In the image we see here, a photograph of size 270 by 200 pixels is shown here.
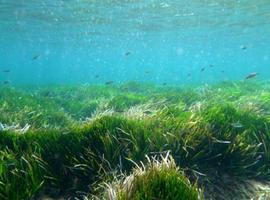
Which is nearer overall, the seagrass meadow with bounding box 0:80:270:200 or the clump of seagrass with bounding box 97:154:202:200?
the clump of seagrass with bounding box 97:154:202:200

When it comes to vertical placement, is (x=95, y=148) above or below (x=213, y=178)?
above

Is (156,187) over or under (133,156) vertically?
over

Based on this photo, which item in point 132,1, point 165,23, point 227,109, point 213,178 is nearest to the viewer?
point 213,178

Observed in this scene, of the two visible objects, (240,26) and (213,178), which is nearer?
(213,178)

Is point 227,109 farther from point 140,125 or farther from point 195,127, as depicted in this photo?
point 140,125

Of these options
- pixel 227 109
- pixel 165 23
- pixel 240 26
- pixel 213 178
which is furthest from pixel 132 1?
pixel 213 178

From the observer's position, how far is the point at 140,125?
6410 millimetres

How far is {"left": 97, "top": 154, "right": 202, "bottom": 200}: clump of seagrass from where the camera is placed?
155 inches

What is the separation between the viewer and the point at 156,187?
408cm

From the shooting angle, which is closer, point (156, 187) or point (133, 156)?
point (156, 187)

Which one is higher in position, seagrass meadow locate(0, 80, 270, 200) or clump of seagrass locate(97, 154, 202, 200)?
clump of seagrass locate(97, 154, 202, 200)

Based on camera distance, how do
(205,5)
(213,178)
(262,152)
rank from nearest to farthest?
(213,178) → (262,152) → (205,5)

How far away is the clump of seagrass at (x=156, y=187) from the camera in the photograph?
394 cm

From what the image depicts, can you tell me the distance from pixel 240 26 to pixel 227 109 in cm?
3957
